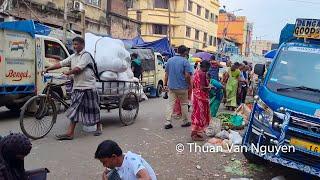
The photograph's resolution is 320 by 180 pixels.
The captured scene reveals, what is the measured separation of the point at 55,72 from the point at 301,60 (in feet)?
20.6

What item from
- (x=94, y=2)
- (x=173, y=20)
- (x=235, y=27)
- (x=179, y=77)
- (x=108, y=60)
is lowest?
(x=179, y=77)

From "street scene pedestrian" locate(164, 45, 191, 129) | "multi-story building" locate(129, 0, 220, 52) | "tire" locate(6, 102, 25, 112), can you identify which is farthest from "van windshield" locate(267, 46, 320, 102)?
"multi-story building" locate(129, 0, 220, 52)

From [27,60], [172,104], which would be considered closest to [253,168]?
[172,104]

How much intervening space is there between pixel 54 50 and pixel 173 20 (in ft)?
134

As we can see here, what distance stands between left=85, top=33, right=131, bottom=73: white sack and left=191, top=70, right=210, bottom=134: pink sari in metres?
1.64

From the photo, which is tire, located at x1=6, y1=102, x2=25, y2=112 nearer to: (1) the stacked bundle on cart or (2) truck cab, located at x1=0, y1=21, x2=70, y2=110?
(2) truck cab, located at x1=0, y1=21, x2=70, y2=110

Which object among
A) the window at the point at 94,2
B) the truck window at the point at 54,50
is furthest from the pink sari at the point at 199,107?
the window at the point at 94,2

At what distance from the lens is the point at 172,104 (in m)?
9.45

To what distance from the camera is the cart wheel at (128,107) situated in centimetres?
946

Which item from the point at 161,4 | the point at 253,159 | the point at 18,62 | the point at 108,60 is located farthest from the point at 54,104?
the point at 161,4

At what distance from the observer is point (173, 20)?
50.8 metres

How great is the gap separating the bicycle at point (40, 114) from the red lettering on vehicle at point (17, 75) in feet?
6.57

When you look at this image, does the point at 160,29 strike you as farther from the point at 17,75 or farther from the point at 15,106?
the point at 17,75

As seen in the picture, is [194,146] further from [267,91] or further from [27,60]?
[27,60]
